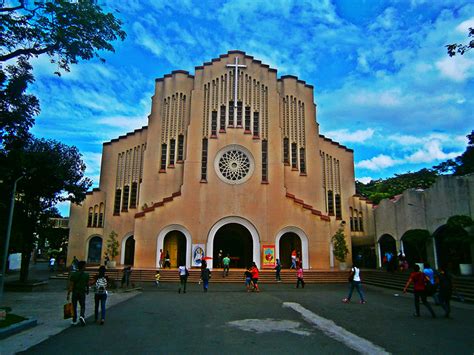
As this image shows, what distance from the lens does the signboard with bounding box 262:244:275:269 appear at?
1078 inches

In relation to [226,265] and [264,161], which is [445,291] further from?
[264,161]

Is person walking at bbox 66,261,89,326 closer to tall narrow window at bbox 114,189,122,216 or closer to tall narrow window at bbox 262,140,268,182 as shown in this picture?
tall narrow window at bbox 262,140,268,182

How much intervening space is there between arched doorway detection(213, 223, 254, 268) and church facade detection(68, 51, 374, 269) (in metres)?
0.10

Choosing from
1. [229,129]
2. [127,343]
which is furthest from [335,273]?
[127,343]

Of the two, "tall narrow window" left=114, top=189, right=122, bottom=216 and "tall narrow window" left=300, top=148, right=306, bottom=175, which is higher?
"tall narrow window" left=300, top=148, right=306, bottom=175

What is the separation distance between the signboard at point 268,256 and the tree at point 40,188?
45.2 feet

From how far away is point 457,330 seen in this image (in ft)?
28.0

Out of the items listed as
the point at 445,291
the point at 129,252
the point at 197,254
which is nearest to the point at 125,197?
the point at 129,252

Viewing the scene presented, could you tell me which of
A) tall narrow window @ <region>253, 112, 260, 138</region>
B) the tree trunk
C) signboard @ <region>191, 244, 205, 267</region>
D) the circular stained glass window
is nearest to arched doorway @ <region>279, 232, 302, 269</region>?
the circular stained glass window

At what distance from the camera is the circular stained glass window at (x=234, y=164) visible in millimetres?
29719

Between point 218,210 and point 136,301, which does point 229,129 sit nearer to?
point 218,210

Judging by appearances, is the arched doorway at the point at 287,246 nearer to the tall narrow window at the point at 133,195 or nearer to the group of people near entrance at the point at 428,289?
the tall narrow window at the point at 133,195

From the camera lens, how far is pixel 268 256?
2758 cm

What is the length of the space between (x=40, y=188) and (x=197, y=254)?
39.7 ft
